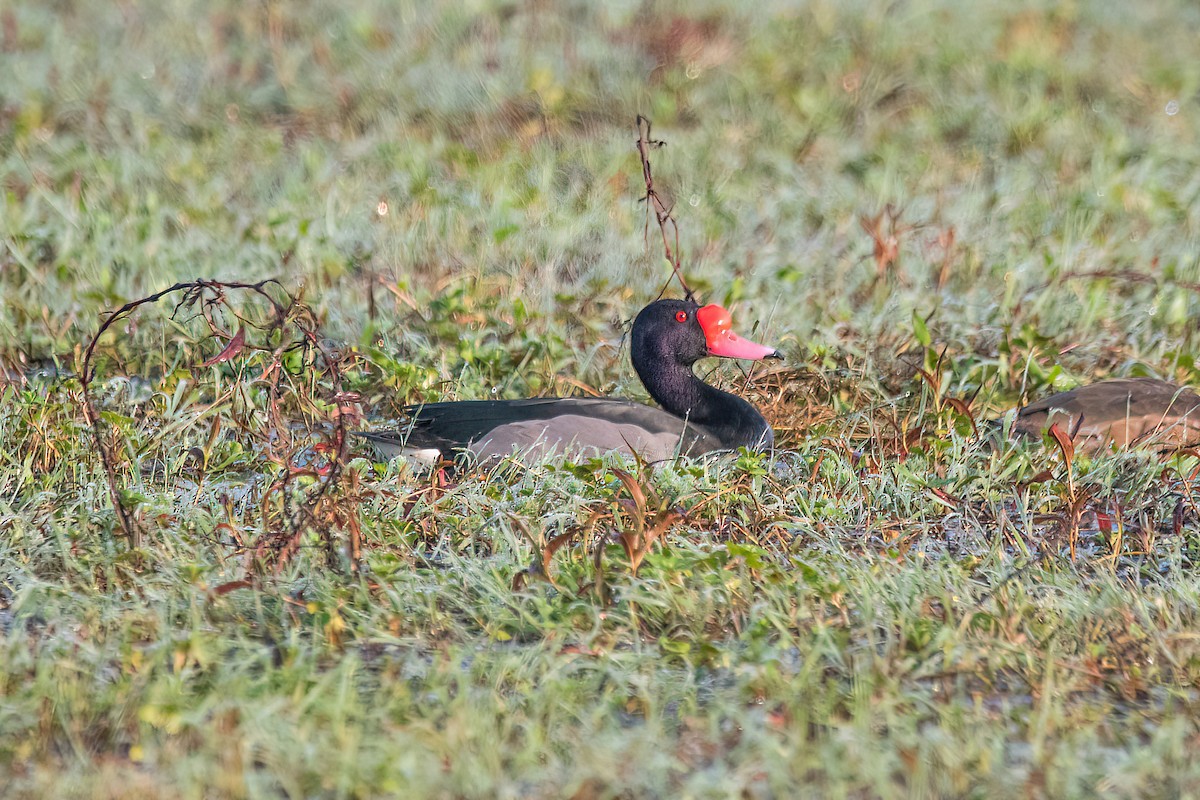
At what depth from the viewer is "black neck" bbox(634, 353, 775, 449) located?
17.6 ft

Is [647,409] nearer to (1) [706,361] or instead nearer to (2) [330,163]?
(1) [706,361]

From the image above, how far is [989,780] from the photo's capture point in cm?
309

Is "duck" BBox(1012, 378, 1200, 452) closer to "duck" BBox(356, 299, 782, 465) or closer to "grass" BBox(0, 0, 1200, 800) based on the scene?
"grass" BBox(0, 0, 1200, 800)

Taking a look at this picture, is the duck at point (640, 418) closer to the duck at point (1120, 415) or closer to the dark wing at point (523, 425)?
the dark wing at point (523, 425)

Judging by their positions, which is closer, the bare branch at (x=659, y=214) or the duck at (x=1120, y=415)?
the duck at (x=1120, y=415)

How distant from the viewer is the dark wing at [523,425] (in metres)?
5.12

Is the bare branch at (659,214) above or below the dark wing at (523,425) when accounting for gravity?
above

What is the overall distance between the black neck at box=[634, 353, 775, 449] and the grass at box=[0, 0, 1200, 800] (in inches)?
7.1

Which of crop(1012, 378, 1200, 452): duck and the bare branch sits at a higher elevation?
the bare branch

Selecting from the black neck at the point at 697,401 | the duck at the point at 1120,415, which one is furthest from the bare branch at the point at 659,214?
the duck at the point at 1120,415

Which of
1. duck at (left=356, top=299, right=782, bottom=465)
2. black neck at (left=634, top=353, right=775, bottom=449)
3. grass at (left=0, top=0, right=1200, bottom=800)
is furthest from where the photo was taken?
black neck at (left=634, top=353, right=775, bottom=449)

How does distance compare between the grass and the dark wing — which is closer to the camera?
the grass

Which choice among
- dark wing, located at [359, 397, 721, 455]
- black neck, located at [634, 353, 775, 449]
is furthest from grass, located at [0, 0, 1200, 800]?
dark wing, located at [359, 397, 721, 455]

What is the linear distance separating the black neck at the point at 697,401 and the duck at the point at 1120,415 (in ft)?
3.11
